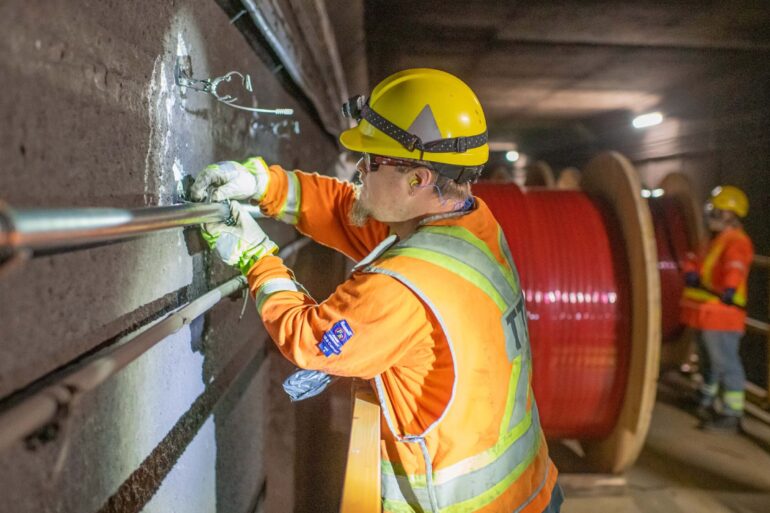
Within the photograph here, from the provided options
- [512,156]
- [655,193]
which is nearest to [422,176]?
[655,193]

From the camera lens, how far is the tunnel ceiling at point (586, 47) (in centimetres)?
427

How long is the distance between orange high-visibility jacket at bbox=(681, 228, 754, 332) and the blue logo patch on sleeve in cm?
418

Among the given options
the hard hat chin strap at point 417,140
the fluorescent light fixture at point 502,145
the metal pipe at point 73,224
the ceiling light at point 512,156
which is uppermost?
the fluorescent light fixture at point 502,145

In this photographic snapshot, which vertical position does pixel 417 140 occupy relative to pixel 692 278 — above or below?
above

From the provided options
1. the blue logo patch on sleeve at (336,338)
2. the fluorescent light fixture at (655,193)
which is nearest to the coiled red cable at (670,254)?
the fluorescent light fixture at (655,193)

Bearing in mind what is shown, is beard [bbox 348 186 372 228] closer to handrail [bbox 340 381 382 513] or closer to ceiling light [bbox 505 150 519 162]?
handrail [bbox 340 381 382 513]

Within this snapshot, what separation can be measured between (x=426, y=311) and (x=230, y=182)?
0.72m

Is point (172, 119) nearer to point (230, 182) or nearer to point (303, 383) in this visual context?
point (230, 182)

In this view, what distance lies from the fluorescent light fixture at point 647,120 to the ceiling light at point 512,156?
5.89 metres

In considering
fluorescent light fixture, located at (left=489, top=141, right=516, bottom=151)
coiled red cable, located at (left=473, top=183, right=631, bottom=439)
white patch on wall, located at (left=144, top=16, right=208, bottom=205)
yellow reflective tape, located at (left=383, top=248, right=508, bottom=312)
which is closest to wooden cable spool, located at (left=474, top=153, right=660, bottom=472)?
coiled red cable, located at (left=473, top=183, right=631, bottom=439)

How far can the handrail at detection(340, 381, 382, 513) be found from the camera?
134 cm

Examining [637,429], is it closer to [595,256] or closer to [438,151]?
[595,256]

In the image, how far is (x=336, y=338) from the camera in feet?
4.38

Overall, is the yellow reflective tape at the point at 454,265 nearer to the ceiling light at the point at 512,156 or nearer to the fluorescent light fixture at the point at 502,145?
the fluorescent light fixture at the point at 502,145
